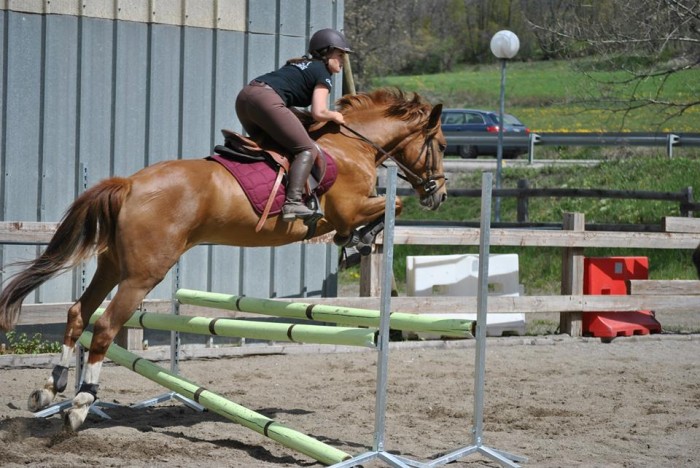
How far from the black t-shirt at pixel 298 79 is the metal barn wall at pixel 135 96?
9.83 ft

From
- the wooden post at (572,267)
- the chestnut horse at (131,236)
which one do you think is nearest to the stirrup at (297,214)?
the chestnut horse at (131,236)

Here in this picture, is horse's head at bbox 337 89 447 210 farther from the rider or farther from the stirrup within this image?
the stirrup

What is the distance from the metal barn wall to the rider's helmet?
124 inches

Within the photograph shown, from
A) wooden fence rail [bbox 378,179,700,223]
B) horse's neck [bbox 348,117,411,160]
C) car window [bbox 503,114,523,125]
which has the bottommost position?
wooden fence rail [bbox 378,179,700,223]

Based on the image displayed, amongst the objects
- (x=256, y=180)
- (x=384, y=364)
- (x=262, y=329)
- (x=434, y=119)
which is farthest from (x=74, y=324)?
(x=434, y=119)

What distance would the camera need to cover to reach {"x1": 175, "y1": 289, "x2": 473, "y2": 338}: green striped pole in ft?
18.4

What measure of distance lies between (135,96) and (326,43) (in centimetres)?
375

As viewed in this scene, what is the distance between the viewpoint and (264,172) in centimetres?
624

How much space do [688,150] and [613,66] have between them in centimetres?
1047

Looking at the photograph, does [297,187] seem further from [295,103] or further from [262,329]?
[262,329]

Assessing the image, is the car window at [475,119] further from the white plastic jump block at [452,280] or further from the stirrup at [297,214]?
the stirrup at [297,214]

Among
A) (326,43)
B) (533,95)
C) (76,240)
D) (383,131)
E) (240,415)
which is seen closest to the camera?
(240,415)

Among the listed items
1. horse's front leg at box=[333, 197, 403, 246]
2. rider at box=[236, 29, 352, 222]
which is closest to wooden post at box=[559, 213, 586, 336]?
horse's front leg at box=[333, 197, 403, 246]

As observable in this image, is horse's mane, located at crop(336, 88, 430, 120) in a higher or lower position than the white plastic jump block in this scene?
higher
